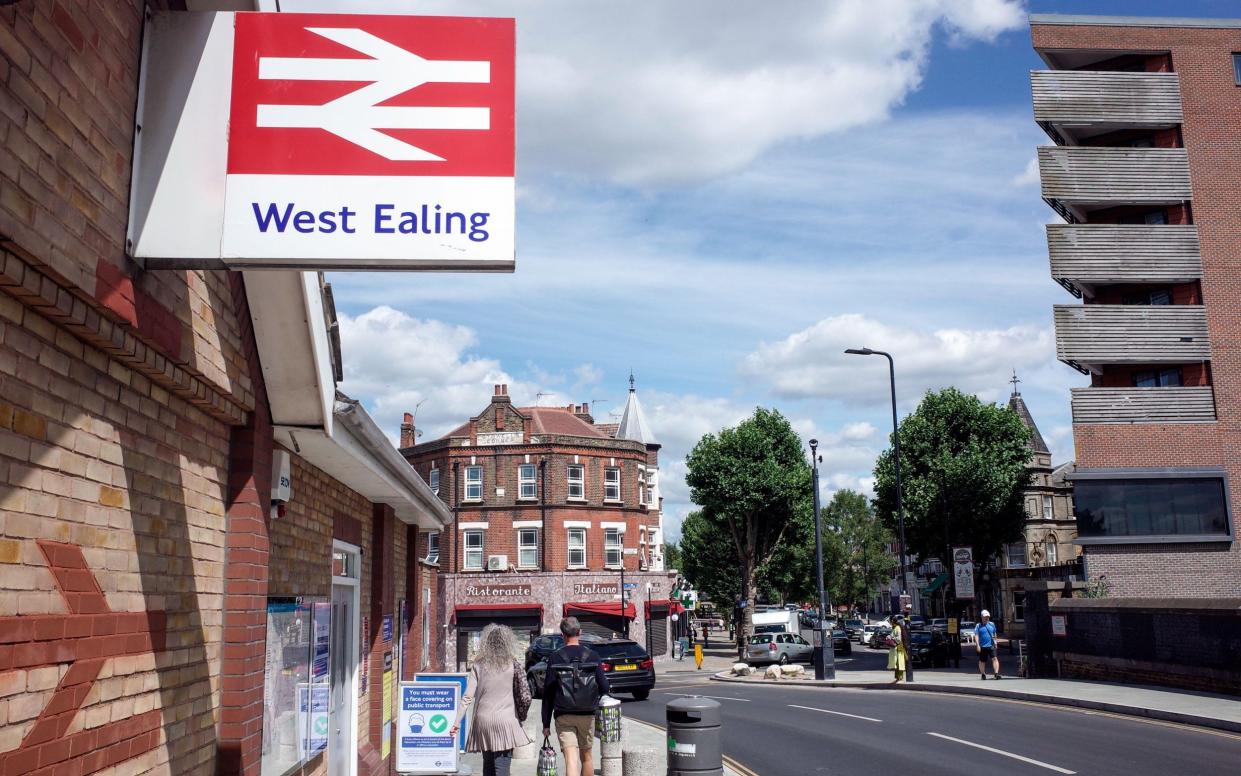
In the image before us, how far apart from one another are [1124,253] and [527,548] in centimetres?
2845

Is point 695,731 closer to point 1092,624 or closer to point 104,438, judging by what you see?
point 104,438

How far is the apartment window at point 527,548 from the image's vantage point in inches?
1874

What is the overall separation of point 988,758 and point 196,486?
11.3m

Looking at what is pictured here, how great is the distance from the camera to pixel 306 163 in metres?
4.09

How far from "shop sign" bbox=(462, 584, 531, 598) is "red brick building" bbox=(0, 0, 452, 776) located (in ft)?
132

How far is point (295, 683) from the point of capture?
683cm

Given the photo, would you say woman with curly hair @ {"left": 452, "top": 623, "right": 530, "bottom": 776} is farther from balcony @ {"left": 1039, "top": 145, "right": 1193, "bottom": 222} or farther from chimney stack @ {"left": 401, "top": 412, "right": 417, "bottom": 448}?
chimney stack @ {"left": 401, "top": 412, "right": 417, "bottom": 448}

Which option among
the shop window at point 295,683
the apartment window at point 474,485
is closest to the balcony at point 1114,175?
the apartment window at point 474,485

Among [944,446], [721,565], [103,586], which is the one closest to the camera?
[103,586]

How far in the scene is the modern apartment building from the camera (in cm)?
3256

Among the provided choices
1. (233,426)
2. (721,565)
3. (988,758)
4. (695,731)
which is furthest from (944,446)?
(233,426)

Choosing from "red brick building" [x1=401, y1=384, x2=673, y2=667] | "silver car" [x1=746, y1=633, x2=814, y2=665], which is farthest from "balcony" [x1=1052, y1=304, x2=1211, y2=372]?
"red brick building" [x1=401, y1=384, x2=673, y2=667]

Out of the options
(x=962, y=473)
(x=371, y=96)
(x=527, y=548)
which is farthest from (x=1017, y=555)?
(x=371, y=96)

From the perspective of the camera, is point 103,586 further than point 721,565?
No
